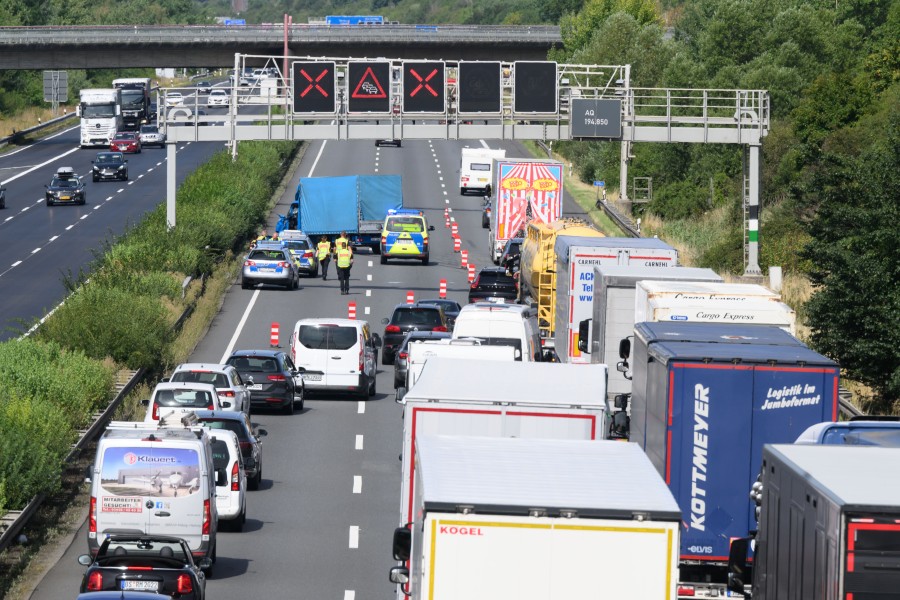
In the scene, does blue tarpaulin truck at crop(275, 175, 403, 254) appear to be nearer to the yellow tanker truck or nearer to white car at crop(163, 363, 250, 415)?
the yellow tanker truck

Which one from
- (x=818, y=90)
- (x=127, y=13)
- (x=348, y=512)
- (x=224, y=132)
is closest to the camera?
(x=348, y=512)

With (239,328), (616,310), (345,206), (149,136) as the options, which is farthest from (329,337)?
(149,136)

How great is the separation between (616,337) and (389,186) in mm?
37967

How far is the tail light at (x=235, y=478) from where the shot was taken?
22.8 m

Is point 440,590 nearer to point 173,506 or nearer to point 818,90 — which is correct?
point 173,506

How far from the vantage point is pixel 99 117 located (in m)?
107

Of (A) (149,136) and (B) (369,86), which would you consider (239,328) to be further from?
(A) (149,136)

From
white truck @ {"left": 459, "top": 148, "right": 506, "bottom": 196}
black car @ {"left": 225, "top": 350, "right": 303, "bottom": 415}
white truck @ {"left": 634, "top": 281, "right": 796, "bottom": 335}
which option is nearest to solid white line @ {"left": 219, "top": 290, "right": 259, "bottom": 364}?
black car @ {"left": 225, "top": 350, "right": 303, "bottom": 415}

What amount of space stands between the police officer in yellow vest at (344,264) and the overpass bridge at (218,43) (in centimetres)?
5285

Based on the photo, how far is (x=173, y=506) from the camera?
1992cm

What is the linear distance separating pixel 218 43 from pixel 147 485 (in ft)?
292

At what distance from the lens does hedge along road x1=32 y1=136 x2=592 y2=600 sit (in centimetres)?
2112

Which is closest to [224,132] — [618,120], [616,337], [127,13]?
[618,120]

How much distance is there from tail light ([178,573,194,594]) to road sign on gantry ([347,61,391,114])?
38614mm
